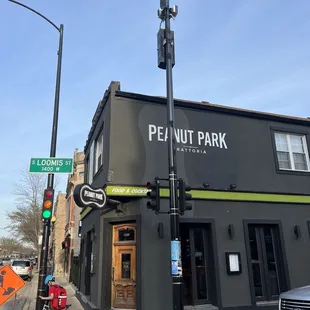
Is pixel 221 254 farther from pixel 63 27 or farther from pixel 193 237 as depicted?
pixel 63 27

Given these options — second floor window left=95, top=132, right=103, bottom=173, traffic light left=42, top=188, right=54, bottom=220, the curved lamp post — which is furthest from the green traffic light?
second floor window left=95, top=132, right=103, bottom=173

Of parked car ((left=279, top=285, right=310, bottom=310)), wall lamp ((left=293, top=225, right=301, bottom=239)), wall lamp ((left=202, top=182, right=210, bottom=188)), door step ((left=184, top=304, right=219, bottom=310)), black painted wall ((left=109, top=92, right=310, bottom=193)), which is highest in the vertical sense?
black painted wall ((left=109, top=92, right=310, bottom=193))

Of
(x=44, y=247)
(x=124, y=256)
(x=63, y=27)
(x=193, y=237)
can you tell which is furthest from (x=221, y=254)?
(x=63, y=27)

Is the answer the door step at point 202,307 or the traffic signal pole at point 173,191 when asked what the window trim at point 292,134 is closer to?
the door step at point 202,307

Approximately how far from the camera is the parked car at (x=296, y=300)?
17.9 feet

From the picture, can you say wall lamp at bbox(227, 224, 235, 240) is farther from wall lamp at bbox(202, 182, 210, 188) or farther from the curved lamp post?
the curved lamp post

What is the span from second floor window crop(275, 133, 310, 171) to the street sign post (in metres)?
10.0

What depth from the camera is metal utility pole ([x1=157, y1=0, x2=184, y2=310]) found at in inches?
250

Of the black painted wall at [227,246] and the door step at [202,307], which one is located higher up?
the black painted wall at [227,246]

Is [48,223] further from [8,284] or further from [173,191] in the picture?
[173,191]

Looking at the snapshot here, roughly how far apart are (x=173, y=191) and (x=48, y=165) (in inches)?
146

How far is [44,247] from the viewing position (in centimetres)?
813

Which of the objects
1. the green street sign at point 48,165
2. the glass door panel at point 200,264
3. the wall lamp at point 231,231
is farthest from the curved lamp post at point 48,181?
the wall lamp at point 231,231

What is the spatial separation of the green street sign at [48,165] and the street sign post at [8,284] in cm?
274
